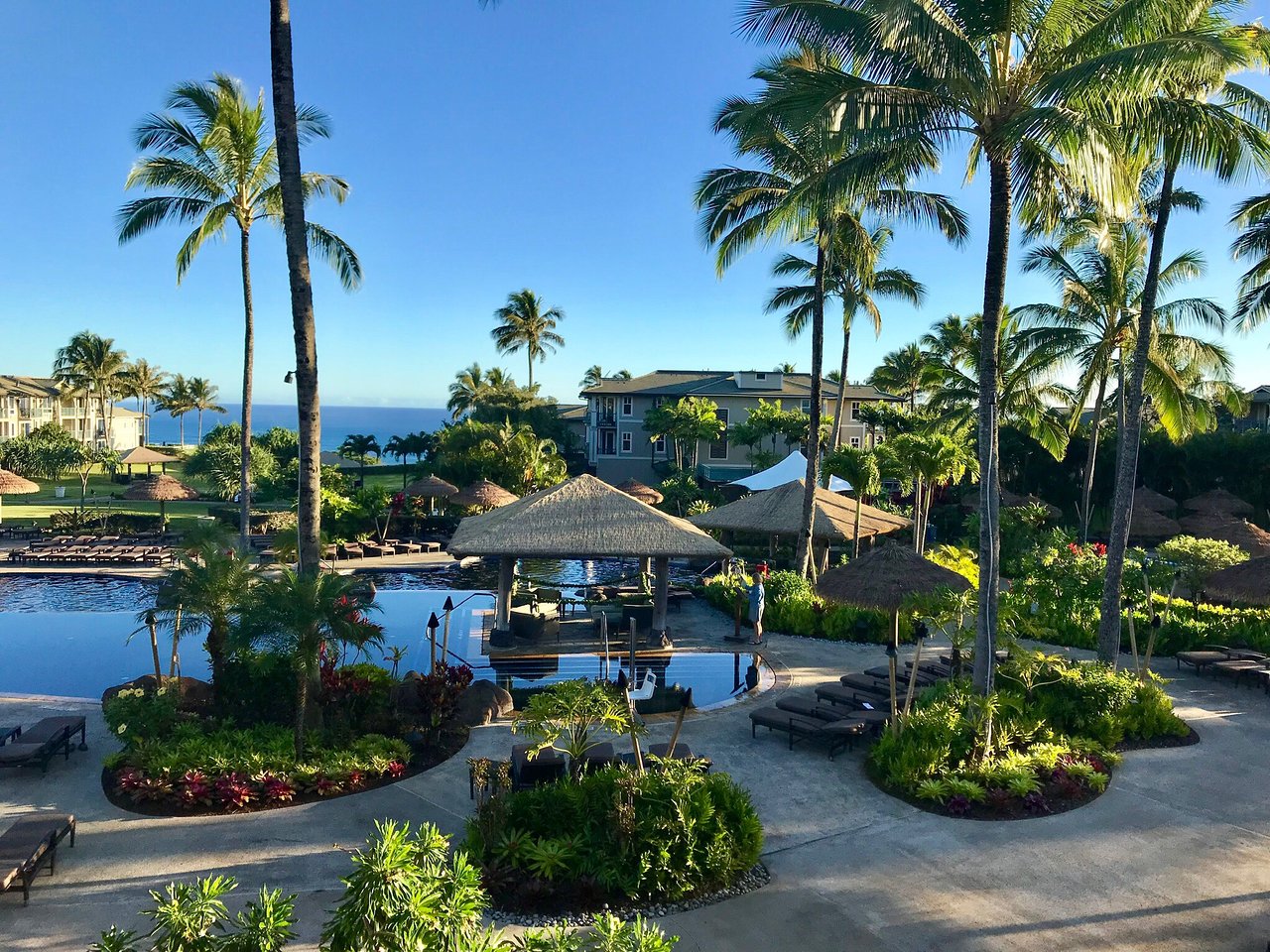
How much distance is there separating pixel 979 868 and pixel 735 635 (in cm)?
978

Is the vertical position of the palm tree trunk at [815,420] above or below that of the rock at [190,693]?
above

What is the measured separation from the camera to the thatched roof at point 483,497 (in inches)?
1199

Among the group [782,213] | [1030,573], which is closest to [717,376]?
[1030,573]

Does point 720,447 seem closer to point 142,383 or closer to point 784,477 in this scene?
point 784,477

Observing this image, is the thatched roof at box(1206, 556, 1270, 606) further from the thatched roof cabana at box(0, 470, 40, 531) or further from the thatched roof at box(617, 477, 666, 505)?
the thatched roof cabana at box(0, 470, 40, 531)

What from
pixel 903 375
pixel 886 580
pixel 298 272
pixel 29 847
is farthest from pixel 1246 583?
pixel 903 375

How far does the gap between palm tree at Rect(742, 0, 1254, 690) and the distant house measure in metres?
40.3

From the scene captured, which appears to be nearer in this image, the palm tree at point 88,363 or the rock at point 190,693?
the rock at point 190,693

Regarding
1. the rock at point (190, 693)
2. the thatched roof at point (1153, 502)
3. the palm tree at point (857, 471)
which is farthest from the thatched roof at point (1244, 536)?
the rock at point (190, 693)

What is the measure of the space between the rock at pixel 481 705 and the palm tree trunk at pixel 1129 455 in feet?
33.0

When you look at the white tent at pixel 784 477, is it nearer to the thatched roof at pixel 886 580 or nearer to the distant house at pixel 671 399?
the thatched roof at pixel 886 580

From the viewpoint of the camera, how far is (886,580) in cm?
1422

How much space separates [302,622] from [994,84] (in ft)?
36.7

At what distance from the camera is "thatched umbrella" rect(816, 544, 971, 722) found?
14.0m
